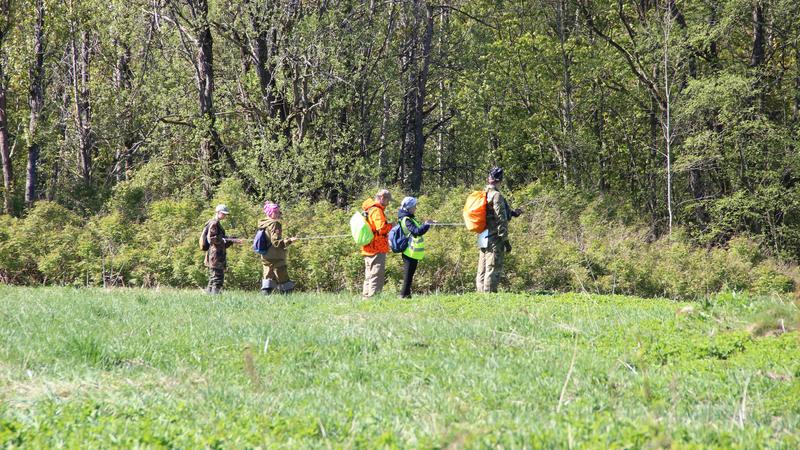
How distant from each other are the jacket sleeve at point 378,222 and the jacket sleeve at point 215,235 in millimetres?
3178

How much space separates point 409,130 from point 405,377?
1128 inches

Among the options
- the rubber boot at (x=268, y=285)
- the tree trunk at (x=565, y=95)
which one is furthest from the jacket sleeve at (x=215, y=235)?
the tree trunk at (x=565, y=95)

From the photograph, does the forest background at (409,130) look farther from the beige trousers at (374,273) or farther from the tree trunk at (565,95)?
the beige trousers at (374,273)

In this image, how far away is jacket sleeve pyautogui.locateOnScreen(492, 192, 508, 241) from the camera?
43.2ft

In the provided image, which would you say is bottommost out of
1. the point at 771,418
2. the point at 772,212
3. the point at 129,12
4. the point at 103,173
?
the point at 771,418

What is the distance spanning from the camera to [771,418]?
18.2ft

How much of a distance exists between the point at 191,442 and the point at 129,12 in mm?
22397

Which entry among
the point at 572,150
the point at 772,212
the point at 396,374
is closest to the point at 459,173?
the point at 572,150

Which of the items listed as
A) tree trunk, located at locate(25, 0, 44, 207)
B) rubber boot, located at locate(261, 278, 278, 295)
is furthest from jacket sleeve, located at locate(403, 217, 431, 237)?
tree trunk, located at locate(25, 0, 44, 207)

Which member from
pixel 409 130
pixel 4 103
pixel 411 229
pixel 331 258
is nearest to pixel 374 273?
pixel 411 229

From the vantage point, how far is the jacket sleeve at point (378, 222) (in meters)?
13.3

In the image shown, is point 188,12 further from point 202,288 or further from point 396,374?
point 396,374

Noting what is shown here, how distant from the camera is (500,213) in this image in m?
13.2

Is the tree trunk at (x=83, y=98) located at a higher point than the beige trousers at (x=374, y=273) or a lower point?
higher
